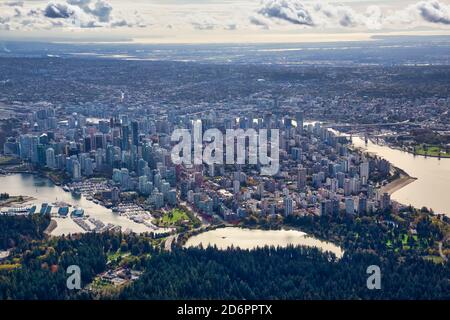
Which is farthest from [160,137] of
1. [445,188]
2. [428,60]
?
[428,60]

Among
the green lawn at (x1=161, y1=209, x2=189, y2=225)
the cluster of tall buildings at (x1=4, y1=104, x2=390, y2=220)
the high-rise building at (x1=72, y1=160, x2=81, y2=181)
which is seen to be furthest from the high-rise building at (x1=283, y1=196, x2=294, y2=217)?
the high-rise building at (x1=72, y1=160, x2=81, y2=181)

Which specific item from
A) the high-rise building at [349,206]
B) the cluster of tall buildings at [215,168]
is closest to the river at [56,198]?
the cluster of tall buildings at [215,168]

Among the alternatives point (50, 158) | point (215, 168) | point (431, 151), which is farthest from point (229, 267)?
point (431, 151)

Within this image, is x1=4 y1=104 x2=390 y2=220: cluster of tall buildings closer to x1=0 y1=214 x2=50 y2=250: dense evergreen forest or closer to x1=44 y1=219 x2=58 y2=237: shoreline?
x1=44 y1=219 x2=58 y2=237: shoreline

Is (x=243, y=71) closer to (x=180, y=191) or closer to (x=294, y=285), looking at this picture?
(x=180, y=191)

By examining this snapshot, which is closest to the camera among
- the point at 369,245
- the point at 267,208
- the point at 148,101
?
the point at 369,245

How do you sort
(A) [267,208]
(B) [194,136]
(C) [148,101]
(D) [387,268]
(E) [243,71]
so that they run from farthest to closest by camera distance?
(E) [243,71]
(C) [148,101]
(B) [194,136]
(A) [267,208]
(D) [387,268]

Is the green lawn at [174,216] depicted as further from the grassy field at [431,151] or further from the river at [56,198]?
the grassy field at [431,151]
